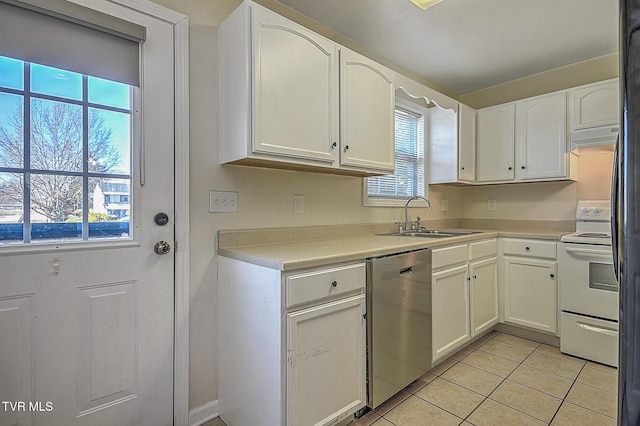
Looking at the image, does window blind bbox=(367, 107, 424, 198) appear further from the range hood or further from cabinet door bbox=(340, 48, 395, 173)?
the range hood

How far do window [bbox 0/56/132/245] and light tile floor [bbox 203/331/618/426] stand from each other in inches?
48.7

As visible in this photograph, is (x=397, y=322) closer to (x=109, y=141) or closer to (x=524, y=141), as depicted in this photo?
(x=109, y=141)

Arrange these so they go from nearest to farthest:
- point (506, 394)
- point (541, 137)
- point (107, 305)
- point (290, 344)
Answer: point (290, 344), point (107, 305), point (506, 394), point (541, 137)

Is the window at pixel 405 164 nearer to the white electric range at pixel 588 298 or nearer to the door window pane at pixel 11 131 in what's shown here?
the white electric range at pixel 588 298

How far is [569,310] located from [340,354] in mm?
2060

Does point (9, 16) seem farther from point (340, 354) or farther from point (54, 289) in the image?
point (340, 354)

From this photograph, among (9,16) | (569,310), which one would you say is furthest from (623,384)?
(569,310)

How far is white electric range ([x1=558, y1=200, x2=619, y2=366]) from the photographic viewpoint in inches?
91.9

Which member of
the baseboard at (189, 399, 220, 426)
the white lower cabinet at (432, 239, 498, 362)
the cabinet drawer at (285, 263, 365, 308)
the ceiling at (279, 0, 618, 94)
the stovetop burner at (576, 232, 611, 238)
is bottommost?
the baseboard at (189, 399, 220, 426)

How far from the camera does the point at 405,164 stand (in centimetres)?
317

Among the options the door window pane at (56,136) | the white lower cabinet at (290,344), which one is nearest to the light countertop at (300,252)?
the white lower cabinet at (290,344)

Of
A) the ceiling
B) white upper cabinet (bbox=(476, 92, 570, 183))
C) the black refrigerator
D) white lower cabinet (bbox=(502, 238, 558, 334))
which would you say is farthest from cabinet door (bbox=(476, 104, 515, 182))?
the black refrigerator

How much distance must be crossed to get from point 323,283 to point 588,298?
221cm

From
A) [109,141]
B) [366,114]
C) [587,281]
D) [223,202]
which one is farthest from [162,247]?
[587,281]
